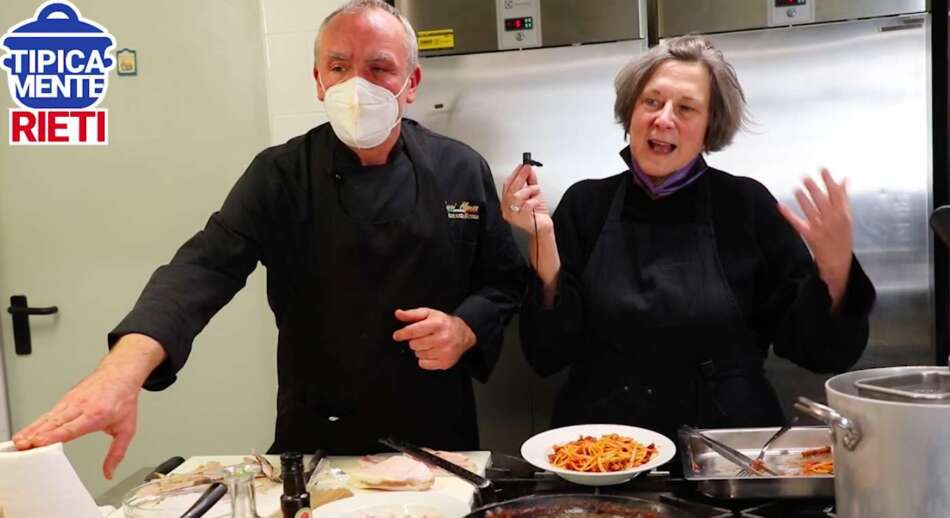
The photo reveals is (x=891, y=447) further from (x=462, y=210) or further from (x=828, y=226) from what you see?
(x=462, y=210)

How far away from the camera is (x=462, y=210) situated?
1.82 metres

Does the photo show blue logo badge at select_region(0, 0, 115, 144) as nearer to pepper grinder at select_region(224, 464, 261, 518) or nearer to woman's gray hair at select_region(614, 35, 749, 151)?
woman's gray hair at select_region(614, 35, 749, 151)

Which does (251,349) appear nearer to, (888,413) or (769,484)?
(769,484)

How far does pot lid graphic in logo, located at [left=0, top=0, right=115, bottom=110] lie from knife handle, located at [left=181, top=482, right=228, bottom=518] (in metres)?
2.04

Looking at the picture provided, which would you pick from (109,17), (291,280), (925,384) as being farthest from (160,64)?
(925,384)

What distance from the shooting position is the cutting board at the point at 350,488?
1.32m

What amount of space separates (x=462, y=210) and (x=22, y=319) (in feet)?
6.41

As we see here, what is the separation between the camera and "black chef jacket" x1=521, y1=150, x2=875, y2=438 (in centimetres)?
175

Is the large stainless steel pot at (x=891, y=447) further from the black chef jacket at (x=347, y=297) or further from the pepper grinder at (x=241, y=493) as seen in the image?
the black chef jacket at (x=347, y=297)

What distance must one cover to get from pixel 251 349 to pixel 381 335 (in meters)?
1.29

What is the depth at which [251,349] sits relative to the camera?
113 inches

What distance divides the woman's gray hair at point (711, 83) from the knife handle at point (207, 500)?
47.9 inches

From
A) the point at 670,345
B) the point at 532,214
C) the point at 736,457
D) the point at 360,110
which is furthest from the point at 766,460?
the point at 360,110

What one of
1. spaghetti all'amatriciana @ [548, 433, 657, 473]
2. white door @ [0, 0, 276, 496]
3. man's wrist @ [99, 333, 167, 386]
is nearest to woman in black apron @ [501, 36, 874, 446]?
spaghetti all'amatriciana @ [548, 433, 657, 473]
